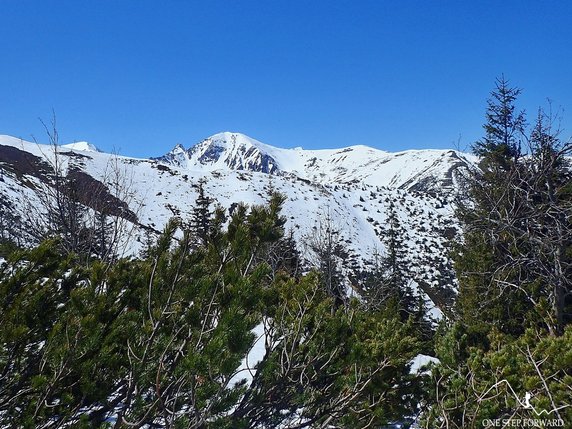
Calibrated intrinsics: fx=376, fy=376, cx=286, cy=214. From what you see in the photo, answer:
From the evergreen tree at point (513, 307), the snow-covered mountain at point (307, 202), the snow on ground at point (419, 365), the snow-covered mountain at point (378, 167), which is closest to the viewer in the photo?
the evergreen tree at point (513, 307)

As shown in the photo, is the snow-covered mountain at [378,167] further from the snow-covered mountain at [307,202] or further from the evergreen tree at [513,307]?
the evergreen tree at [513,307]

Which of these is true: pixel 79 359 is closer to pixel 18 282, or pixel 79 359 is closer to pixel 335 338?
pixel 18 282

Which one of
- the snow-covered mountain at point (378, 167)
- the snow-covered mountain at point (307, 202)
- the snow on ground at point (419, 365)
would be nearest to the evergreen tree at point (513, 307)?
the snow on ground at point (419, 365)

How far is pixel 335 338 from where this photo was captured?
10.3 ft

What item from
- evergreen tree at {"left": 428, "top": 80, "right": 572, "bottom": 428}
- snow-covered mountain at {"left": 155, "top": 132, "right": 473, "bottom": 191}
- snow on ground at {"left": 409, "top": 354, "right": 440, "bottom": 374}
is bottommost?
snow on ground at {"left": 409, "top": 354, "right": 440, "bottom": 374}

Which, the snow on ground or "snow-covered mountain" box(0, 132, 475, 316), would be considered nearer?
the snow on ground

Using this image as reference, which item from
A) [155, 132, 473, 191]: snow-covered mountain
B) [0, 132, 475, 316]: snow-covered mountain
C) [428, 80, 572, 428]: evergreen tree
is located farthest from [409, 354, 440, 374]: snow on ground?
[155, 132, 473, 191]: snow-covered mountain

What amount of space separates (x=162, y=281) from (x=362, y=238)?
111 ft

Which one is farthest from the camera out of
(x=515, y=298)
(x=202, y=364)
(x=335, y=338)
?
(x=515, y=298)

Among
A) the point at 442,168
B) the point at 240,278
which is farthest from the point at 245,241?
the point at 442,168

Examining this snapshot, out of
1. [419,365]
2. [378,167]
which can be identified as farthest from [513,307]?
[378,167]

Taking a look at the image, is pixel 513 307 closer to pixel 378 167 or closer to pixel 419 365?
→ pixel 419 365

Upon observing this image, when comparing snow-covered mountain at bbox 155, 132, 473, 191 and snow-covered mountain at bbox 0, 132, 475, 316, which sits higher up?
snow-covered mountain at bbox 155, 132, 473, 191

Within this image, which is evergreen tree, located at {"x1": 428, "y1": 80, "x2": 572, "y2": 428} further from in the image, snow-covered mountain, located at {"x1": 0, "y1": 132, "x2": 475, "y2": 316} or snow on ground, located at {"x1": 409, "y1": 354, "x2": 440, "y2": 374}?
snow-covered mountain, located at {"x1": 0, "y1": 132, "x2": 475, "y2": 316}
